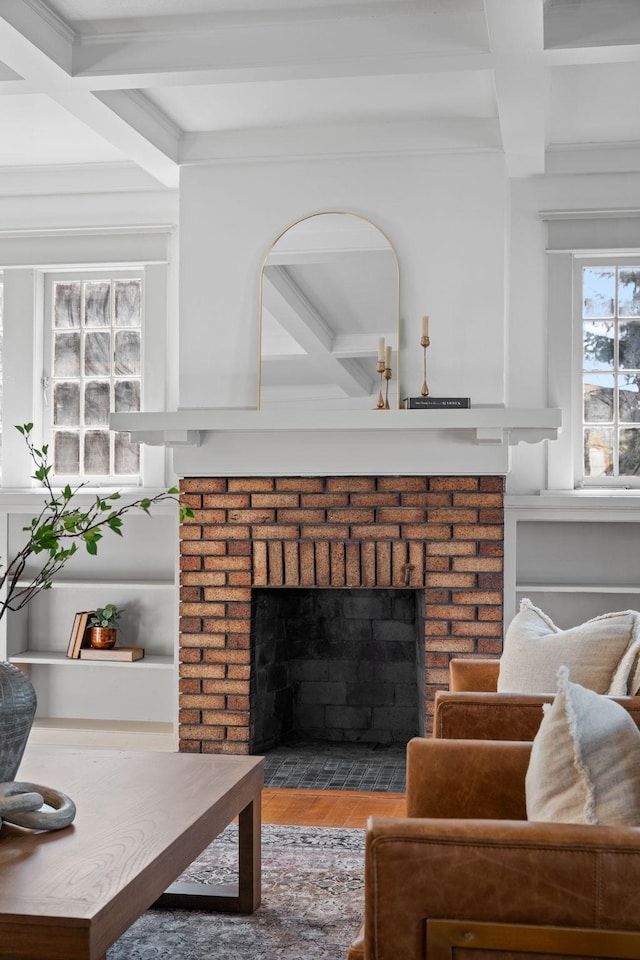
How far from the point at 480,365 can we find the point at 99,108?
1.92 meters

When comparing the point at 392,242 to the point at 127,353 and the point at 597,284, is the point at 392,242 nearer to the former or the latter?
the point at 597,284

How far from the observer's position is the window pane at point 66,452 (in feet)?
18.0

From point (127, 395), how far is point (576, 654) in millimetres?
3143

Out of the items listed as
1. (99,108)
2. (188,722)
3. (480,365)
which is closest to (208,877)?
(188,722)

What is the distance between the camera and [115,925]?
2039 mm

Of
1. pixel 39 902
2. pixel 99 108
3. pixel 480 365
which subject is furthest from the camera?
pixel 480 365

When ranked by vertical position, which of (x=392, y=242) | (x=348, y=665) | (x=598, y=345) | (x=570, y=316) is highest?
(x=392, y=242)

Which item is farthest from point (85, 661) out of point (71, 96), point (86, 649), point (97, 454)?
point (71, 96)

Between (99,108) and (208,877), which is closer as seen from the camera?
(208,877)

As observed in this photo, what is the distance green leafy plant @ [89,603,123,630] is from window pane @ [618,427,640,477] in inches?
102

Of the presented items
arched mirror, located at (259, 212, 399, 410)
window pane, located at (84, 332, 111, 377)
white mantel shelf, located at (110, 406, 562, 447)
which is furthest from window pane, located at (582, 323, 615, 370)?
window pane, located at (84, 332, 111, 377)

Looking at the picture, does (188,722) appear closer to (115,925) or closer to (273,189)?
(273,189)

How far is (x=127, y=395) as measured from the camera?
215 inches

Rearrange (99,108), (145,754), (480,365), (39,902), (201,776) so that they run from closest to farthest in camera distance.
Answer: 1. (39,902)
2. (201,776)
3. (145,754)
4. (99,108)
5. (480,365)
